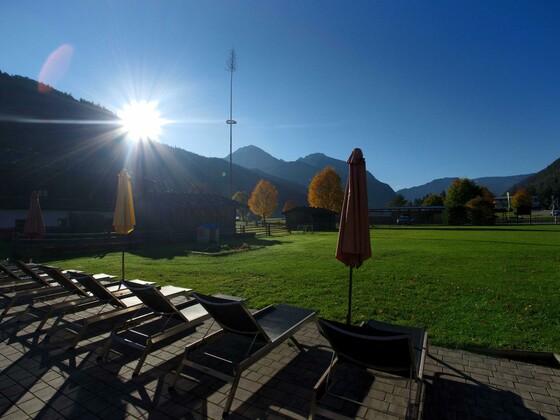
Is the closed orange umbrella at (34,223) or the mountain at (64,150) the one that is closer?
the closed orange umbrella at (34,223)

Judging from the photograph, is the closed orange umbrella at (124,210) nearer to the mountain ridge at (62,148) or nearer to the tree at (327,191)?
the mountain ridge at (62,148)

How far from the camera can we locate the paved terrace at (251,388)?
321 cm

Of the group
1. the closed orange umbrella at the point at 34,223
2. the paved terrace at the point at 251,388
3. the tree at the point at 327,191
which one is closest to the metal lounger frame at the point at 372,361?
the paved terrace at the point at 251,388

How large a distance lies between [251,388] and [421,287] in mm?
6456

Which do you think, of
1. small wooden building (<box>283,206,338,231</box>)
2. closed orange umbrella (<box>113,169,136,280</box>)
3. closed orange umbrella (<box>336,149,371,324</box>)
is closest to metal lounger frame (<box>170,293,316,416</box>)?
closed orange umbrella (<box>336,149,371,324</box>)

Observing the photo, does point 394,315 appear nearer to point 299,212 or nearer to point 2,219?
point 2,219

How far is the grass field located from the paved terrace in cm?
100

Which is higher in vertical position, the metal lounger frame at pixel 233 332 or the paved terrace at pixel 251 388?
the metal lounger frame at pixel 233 332

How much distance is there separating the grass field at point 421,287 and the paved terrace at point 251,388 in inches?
39.3

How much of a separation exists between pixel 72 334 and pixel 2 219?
27737mm

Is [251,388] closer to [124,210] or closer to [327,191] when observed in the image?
[124,210]

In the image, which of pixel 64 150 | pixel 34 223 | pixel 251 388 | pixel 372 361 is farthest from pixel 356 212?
pixel 64 150

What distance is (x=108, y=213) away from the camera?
105 ft

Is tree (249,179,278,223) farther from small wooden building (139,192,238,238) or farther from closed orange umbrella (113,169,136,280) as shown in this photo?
closed orange umbrella (113,169,136,280)
